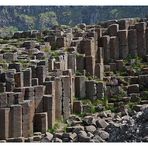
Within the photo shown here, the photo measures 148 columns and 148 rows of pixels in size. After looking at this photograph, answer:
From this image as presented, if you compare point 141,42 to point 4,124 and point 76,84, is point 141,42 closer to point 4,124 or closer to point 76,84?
point 76,84

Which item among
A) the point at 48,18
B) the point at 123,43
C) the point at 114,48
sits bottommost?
the point at 114,48

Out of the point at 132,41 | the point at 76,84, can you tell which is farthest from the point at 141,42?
the point at 76,84

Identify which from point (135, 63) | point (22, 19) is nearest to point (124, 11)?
point (22, 19)

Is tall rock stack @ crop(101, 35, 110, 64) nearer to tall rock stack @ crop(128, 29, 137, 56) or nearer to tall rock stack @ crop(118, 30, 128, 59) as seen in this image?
tall rock stack @ crop(118, 30, 128, 59)

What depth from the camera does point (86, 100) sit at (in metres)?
31.5

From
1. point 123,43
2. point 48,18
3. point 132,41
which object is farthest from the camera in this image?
point 48,18

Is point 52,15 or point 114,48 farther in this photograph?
point 52,15

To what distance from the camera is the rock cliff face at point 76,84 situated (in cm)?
2634

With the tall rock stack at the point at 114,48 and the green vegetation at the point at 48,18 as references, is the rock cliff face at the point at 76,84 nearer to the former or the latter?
the tall rock stack at the point at 114,48

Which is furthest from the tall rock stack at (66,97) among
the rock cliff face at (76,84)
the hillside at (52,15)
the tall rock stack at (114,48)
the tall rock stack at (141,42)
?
the hillside at (52,15)

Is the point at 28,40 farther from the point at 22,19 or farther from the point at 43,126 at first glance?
the point at 22,19

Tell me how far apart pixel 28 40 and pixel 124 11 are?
4886 cm

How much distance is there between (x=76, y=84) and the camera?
31750 mm

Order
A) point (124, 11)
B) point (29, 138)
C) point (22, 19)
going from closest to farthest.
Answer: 1. point (29, 138)
2. point (124, 11)
3. point (22, 19)
